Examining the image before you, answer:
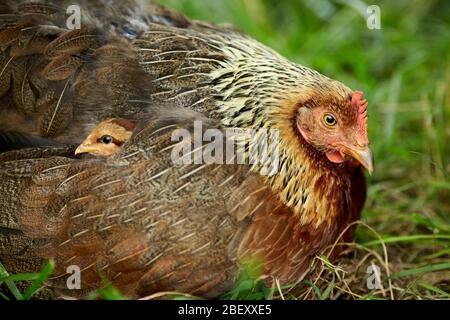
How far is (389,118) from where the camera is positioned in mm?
4016

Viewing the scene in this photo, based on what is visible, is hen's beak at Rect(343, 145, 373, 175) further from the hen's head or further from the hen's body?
the hen's body

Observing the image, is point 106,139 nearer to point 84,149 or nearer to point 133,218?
point 84,149

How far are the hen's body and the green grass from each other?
0.47ft

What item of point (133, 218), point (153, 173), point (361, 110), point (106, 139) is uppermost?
point (361, 110)

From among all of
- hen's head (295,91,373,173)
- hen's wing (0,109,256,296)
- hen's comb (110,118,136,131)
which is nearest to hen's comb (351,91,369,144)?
hen's head (295,91,373,173)

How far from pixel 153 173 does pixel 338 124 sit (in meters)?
0.69

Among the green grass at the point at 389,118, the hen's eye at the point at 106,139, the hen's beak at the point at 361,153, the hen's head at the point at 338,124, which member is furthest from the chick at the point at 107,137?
the hen's beak at the point at 361,153

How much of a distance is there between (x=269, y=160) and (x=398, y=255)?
105cm

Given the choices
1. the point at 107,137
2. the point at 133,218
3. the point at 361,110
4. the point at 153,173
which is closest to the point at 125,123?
the point at 107,137

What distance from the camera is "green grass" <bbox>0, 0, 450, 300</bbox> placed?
9.69 ft

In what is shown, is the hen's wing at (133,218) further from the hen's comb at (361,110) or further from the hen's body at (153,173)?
the hen's comb at (361,110)
